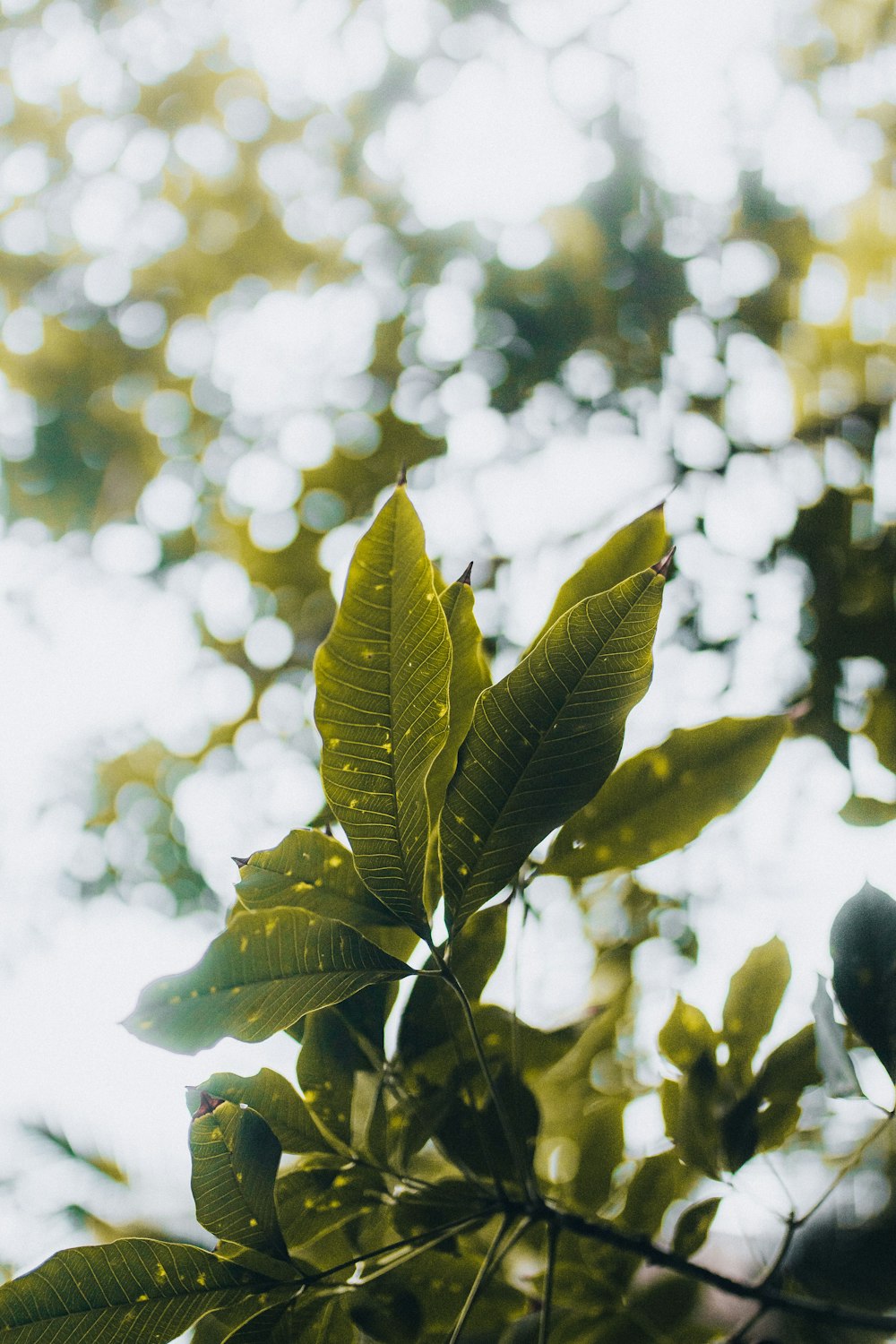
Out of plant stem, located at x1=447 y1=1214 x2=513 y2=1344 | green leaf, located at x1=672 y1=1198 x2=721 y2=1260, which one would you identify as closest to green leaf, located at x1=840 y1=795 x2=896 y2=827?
green leaf, located at x1=672 y1=1198 x2=721 y2=1260

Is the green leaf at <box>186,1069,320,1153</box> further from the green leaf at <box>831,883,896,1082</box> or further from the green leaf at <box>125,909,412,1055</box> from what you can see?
the green leaf at <box>831,883,896,1082</box>

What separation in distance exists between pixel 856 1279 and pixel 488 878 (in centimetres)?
32

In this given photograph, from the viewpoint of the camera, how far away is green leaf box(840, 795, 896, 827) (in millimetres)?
708

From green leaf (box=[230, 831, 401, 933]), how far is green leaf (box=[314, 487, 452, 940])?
44 mm

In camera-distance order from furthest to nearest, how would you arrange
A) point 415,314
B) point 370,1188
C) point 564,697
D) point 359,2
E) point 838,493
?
point 359,2 < point 415,314 < point 838,493 < point 370,1188 < point 564,697

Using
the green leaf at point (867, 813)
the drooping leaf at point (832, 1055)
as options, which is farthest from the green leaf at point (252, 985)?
the green leaf at point (867, 813)

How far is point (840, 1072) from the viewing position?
43 cm

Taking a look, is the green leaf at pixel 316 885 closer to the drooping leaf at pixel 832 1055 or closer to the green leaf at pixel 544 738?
the green leaf at pixel 544 738

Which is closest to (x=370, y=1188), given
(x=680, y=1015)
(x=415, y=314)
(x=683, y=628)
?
(x=680, y=1015)

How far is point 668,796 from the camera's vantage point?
20.2 inches

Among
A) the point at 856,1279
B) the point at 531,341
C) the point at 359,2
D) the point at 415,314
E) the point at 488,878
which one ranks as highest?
the point at 359,2

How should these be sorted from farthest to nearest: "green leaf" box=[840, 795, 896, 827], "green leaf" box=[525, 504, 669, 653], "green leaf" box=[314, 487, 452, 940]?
"green leaf" box=[840, 795, 896, 827] → "green leaf" box=[525, 504, 669, 653] → "green leaf" box=[314, 487, 452, 940]

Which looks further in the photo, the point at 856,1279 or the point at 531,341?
the point at 531,341

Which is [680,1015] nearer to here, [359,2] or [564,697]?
[564,697]
